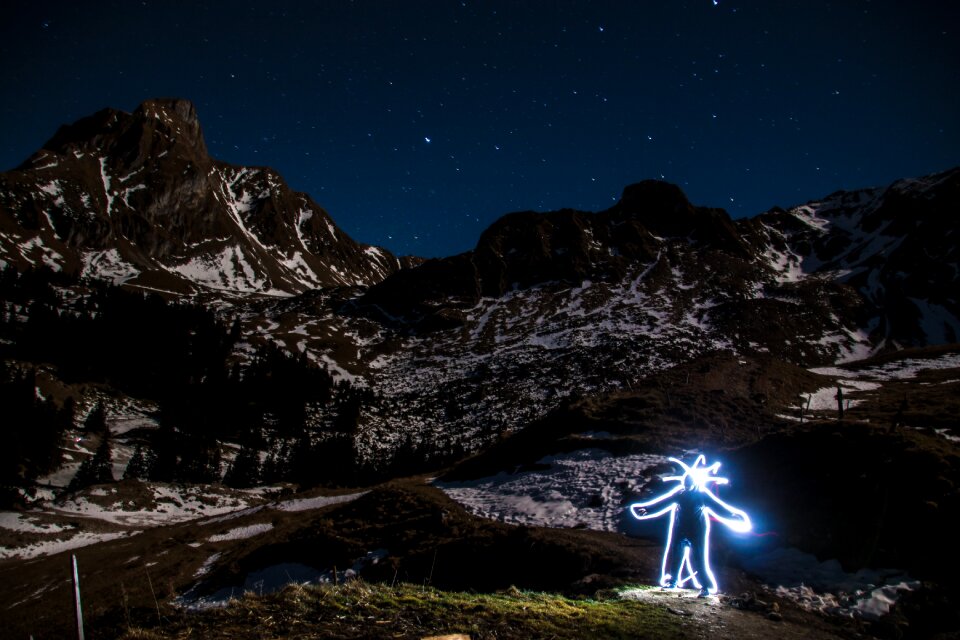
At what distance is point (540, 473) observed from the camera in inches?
1339

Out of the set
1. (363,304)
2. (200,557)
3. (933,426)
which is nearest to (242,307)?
(363,304)

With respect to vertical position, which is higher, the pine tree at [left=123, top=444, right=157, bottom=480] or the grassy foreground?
the grassy foreground

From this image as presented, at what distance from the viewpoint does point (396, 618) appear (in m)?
8.77

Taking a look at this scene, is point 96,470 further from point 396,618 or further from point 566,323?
point 566,323

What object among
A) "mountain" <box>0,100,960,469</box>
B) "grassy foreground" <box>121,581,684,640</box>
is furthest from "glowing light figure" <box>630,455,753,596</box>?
"mountain" <box>0,100,960,469</box>

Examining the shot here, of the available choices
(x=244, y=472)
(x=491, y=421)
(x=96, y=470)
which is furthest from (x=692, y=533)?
(x=96, y=470)

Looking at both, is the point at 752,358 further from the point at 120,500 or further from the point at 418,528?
the point at 120,500

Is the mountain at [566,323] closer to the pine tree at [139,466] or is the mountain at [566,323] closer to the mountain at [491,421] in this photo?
the mountain at [491,421]

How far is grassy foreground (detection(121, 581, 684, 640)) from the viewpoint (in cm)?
790

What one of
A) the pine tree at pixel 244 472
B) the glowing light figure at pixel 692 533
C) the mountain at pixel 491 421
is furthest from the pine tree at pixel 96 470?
the glowing light figure at pixel 692 533

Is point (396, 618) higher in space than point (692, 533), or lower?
lower

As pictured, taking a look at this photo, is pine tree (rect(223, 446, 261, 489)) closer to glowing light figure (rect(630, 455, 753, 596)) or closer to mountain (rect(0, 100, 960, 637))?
mountain (rect(0, 100, 960, 637))

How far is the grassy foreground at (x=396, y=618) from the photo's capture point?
25.9 feet

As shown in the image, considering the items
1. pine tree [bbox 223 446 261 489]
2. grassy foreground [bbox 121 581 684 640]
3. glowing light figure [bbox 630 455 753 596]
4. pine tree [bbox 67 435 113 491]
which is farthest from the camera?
pine tree [bbox 223 446 261 489]
